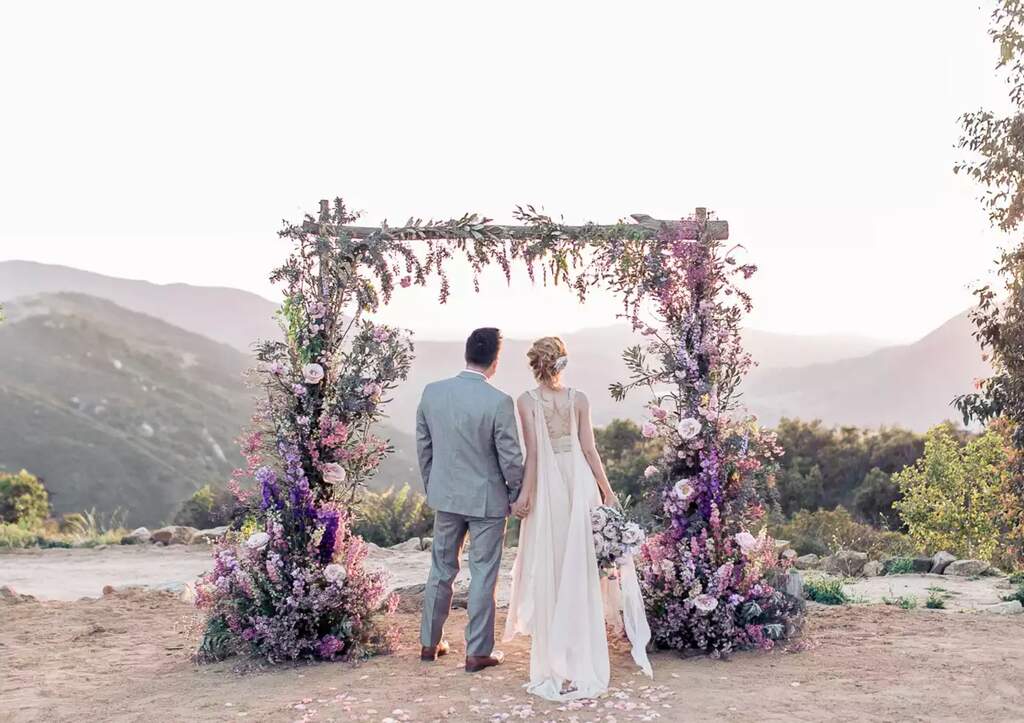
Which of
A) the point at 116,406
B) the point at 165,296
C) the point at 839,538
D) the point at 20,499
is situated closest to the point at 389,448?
the point at 839,538

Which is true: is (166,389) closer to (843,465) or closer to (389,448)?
(843,465)

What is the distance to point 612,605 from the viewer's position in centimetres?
711

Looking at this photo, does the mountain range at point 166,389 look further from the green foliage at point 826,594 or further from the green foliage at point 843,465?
the green foliage at point 826,594

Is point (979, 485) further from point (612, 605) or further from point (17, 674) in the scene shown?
point (17, 674)

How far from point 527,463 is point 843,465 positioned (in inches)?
612

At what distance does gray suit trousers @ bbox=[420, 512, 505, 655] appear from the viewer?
21.2ft

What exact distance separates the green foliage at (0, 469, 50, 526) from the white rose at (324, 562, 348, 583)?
1361 cm

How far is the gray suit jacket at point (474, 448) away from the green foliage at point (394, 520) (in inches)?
374

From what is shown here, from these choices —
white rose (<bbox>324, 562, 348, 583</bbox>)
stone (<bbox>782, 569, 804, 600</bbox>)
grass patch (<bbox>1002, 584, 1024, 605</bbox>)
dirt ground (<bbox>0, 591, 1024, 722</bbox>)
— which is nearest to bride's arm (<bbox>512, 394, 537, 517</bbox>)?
dirt ground (<bbox>0, 591, 1024, 722</bbox>)

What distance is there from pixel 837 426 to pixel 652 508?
51.7 feet

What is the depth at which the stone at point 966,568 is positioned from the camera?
11016 millimetres

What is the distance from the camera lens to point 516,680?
6.32 metres

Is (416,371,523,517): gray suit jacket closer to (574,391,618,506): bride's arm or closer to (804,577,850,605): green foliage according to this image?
(574,391,618,506): bride's arm

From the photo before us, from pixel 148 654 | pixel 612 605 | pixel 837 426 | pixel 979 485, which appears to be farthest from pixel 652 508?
pixel 837 426
